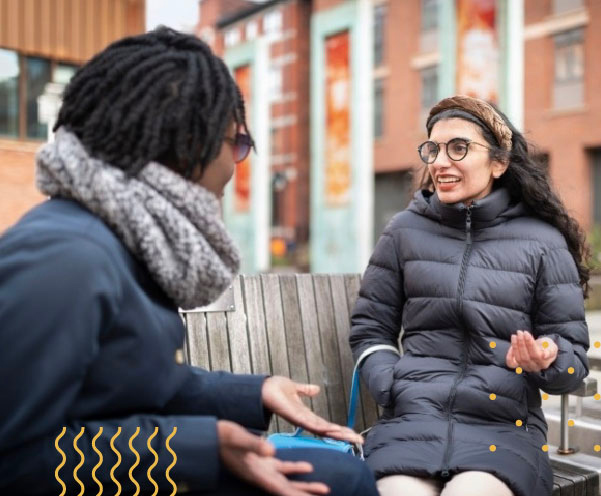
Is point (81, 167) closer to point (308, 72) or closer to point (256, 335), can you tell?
point (256, 335)

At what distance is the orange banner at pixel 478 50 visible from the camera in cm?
1257

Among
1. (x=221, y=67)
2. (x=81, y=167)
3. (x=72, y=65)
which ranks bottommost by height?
(x=81, y=167)

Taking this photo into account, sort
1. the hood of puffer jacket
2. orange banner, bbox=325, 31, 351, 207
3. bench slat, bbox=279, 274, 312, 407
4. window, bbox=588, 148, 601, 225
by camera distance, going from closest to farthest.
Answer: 1. the hood of puffer jacket
2. bench slat, bbox=279, 274, 312, 407
3. orange banner, bbox=325, 31, 351, 207
4. window, bbox=588, 148, 601, 225

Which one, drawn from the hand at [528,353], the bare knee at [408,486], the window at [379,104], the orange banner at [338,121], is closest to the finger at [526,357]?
the hand at [528,353]

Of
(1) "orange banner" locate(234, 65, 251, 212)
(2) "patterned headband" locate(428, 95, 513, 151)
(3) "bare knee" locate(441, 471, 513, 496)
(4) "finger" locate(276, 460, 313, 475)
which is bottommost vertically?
(3) "bare knee" locate(441, 471, 513, 496)

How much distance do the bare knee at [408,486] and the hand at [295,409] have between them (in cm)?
73

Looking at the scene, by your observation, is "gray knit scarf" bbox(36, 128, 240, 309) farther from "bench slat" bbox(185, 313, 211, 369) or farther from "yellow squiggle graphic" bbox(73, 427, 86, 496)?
"bench slat" bbox(185, 313, 211, 369)

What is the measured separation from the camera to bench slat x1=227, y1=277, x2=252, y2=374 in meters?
2.94

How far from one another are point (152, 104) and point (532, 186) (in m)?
1.67

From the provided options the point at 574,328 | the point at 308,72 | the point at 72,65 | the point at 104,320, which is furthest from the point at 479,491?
the point at 308,72

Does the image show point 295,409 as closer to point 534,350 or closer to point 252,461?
point 252,461

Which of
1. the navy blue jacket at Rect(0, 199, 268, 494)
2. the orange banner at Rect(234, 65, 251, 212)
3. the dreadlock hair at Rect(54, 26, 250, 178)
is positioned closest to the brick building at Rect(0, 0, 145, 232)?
the orange banner at Rect(234, 65, 251, 212)

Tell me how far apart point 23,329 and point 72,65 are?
11166 mm

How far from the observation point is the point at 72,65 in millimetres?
11516
